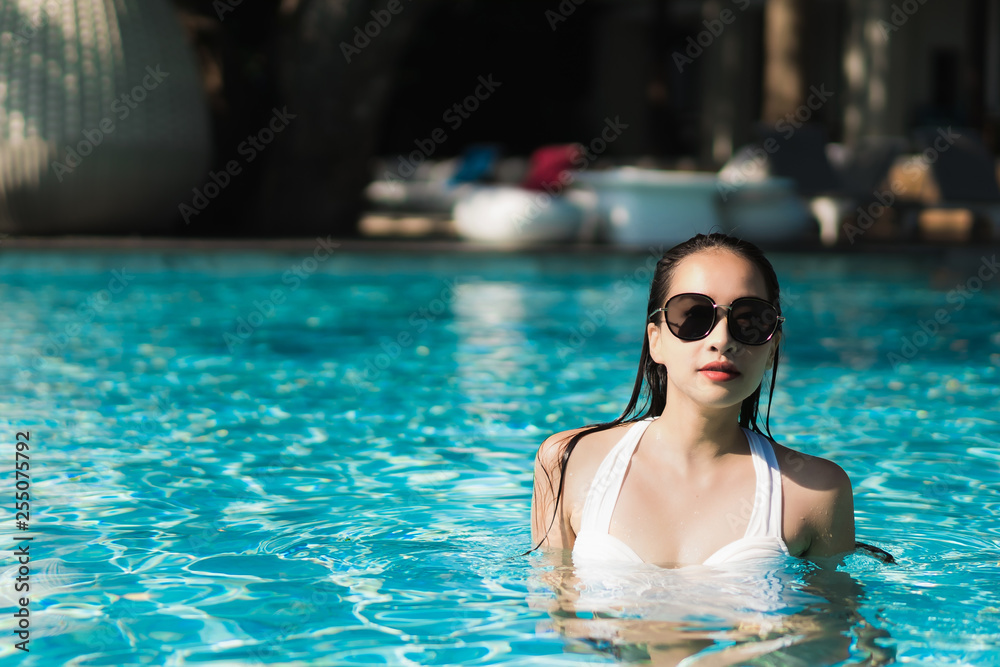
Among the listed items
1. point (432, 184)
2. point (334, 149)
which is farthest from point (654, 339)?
point (432, 184)

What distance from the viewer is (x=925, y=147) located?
45.6 feet

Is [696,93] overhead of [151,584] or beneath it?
overhead

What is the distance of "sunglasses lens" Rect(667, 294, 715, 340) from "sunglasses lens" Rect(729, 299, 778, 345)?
0.15ft

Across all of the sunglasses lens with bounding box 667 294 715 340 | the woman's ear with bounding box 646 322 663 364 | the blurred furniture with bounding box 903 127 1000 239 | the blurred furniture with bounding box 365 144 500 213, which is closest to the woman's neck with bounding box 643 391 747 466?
the woman's ear with bounding box 646 322 663 364

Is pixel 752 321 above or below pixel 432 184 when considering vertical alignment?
below

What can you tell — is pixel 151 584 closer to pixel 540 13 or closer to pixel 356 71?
pixel 356 71

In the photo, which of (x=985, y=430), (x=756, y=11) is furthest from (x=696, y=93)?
(x=985, y=430)

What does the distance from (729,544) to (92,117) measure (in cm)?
1071

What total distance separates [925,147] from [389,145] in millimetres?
12765

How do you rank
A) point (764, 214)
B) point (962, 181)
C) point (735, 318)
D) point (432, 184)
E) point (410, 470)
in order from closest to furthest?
point (735, 318) → point (410, 470) → point (764, 214) → point (962, 181) → point (432, 184)

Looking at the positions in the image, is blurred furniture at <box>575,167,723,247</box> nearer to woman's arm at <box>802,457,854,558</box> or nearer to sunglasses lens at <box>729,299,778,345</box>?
woman's arm at <box>802,457,854,558</box>

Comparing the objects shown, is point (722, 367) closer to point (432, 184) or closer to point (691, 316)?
point (691, 316)

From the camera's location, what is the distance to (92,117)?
12258mm

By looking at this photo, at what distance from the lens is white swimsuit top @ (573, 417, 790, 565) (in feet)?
9.25
